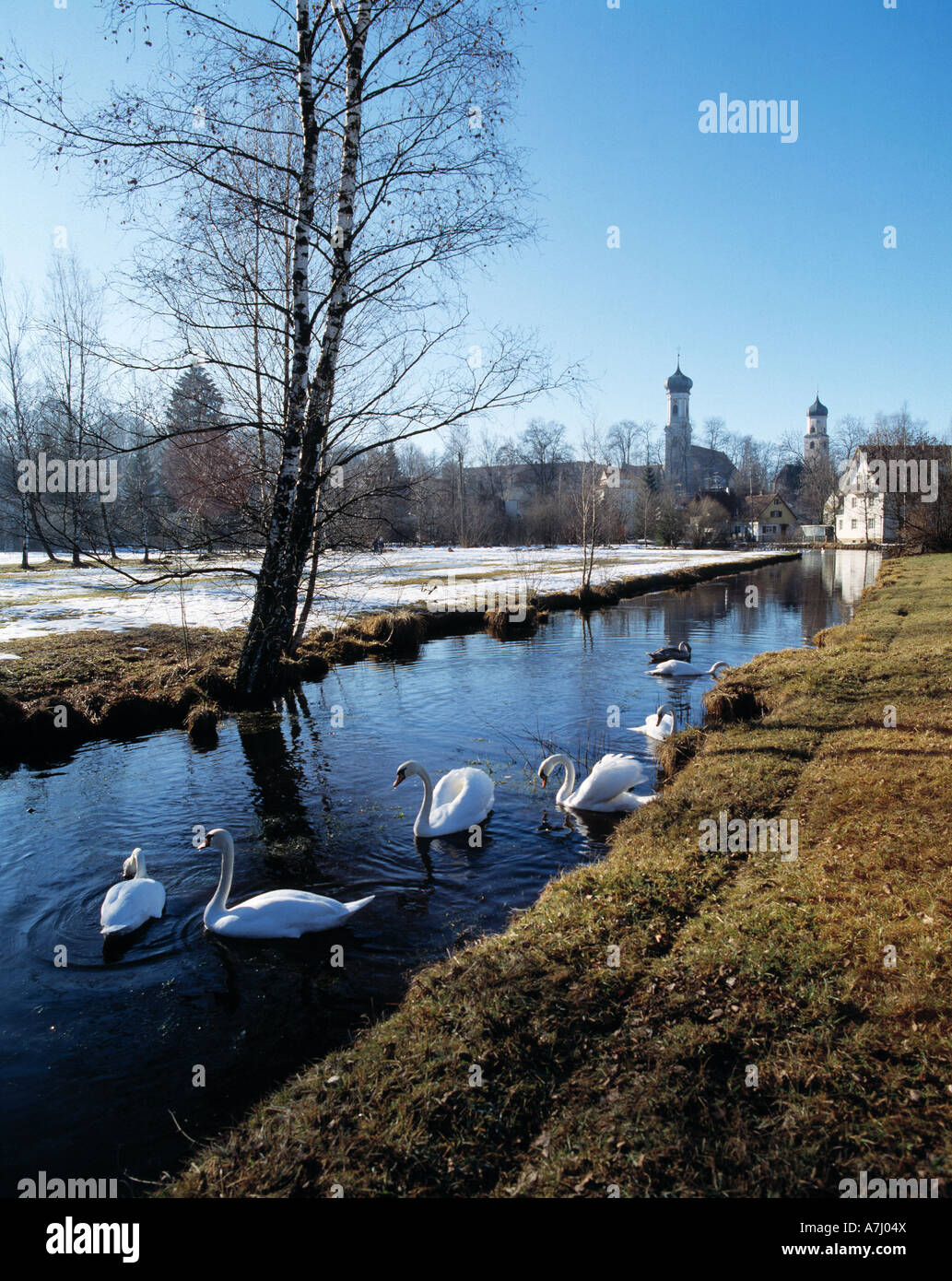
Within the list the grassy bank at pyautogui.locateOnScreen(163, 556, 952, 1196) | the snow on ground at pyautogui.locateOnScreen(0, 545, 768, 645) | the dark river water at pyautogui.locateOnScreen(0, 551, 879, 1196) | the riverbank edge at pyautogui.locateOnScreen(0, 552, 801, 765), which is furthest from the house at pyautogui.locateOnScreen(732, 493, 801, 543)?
the grassy bank at pyautogui.locateOnScreen(163, 556, 952, 1196)

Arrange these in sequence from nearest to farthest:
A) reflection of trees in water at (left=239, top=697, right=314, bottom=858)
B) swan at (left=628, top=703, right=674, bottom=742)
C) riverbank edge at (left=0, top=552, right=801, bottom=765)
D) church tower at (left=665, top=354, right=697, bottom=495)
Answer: reflection of trees in water at (left=239, top=697, right=314, bottom=858), swan at (left=628, top=703, right=674, bottom=742), riverbank edge at (left=0, top=552, right=801, bottom=765), church tower at (left=665, top=354, right=697, bottom=495)

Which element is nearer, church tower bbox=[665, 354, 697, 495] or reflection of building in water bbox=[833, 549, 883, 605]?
reflection of building in water bbox=[833, 549, 883, 605]

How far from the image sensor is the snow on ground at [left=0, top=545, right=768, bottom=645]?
18.9 meters

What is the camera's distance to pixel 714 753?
8797mm

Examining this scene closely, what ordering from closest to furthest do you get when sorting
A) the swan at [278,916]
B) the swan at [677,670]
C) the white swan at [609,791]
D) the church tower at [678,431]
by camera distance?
the swan at [278,916] → the white swan at [609,791] → the swan at [677,670] → the church tower at [678,431]

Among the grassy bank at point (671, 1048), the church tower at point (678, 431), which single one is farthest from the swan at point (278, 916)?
the church tower at point (678, 431)

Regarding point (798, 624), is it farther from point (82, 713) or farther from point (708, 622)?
point (82, 713)

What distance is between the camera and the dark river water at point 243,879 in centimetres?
432

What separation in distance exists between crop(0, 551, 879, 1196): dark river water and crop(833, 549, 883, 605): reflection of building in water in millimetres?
18810

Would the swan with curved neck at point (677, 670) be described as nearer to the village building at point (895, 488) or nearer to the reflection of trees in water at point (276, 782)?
the reflection of trees in water at point (276, 782)

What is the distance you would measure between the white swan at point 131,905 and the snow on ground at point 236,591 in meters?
5.17

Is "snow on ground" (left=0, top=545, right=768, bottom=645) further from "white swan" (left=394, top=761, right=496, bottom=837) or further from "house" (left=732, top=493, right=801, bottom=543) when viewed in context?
"house" (left=732, top=493, right=801, bottom=543)

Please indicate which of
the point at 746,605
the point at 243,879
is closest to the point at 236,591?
the point at 746,605

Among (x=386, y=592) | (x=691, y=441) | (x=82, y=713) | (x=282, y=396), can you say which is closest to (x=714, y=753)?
(x=82, y=713)
